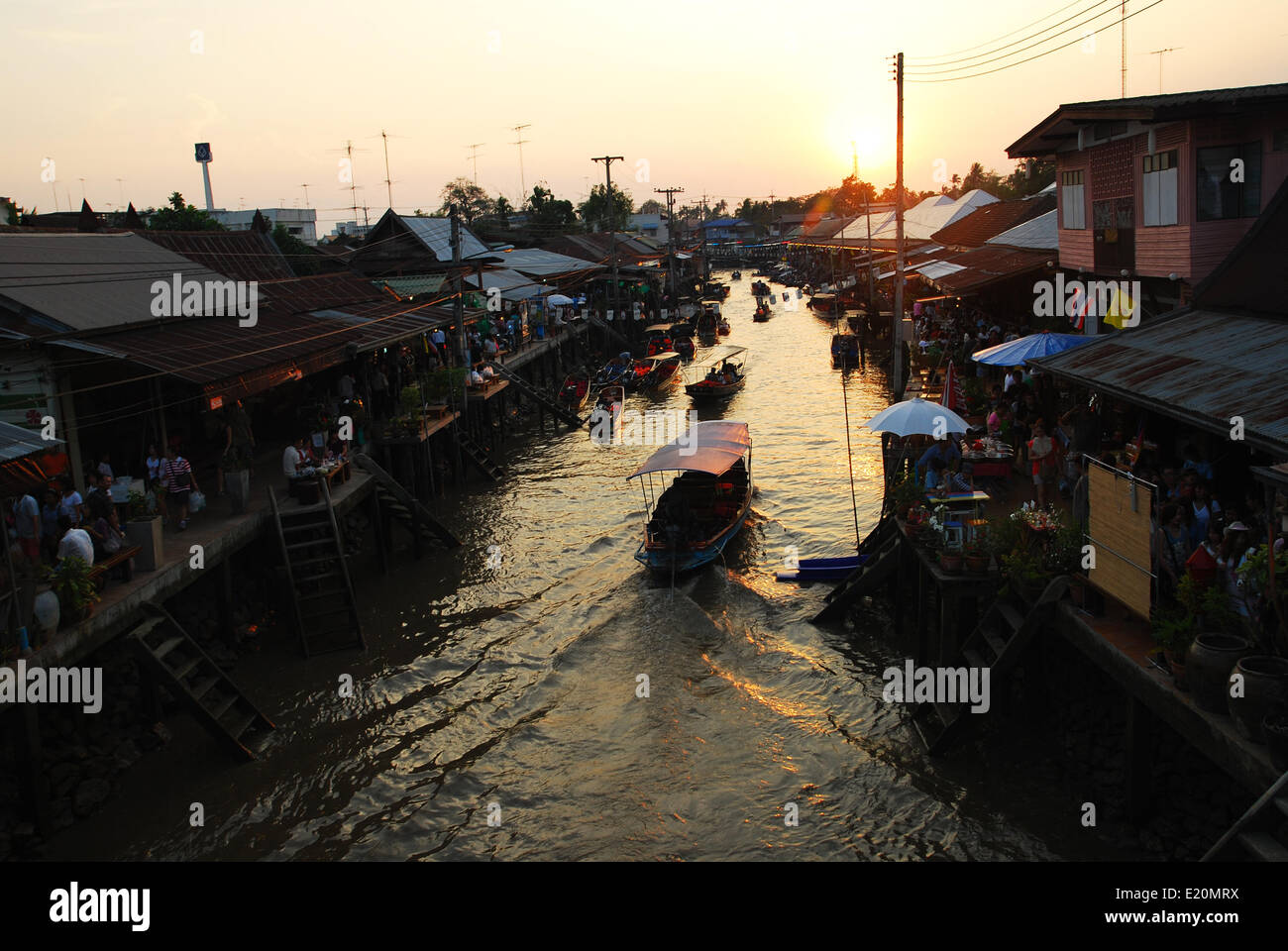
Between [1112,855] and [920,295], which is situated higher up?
[920,295]

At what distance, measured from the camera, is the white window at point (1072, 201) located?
20438 mm

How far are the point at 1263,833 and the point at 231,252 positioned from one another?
26.9 metres

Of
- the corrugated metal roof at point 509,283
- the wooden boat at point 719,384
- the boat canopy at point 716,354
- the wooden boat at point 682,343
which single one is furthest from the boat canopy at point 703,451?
the boat canopy at point 716,354

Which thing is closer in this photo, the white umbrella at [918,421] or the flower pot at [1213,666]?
the flower pot at [1213,666]

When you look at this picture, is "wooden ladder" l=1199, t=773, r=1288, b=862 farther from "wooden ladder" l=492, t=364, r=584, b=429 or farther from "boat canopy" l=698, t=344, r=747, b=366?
"boat canopy" l=698, t=344, r=747, b=366

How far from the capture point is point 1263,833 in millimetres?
6980

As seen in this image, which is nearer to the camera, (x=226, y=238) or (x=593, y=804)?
(x=593, y=804)

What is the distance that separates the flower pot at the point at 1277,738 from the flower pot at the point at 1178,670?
114 centimetres

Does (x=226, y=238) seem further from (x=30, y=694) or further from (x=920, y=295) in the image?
(x=920, y=295)

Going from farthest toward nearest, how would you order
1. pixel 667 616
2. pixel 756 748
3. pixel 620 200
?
pixel 620 200 → pixel 667 616 → pixel 756 748

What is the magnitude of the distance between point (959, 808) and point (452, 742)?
6.53 meters

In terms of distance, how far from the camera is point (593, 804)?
11.8 metres

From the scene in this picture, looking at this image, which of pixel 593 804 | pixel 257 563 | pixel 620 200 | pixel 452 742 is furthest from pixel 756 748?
pixel 620 200

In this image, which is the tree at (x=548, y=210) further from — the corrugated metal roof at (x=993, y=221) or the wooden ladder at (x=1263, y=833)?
the wooden ladder at (x=1263, y=833)
